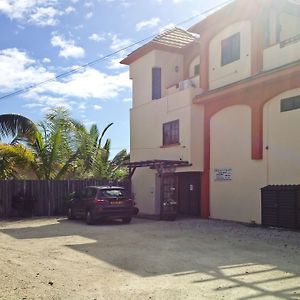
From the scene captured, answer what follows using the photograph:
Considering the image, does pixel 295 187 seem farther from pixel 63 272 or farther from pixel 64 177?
pixel 64 177

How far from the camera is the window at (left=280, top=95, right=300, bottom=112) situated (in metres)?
16.2

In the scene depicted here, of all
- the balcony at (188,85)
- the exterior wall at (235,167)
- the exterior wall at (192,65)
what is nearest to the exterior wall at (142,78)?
the exterior wall at (192,65)

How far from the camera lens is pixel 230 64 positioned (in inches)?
777

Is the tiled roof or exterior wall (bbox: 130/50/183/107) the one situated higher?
the tiled roof

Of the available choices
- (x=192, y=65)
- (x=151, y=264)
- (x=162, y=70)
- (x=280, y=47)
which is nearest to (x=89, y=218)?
(x=151, y=264)

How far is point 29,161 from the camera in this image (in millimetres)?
24609

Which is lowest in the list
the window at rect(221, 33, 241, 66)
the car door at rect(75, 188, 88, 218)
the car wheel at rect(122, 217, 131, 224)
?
the car wheel at rect(122, 217, 131, 224)

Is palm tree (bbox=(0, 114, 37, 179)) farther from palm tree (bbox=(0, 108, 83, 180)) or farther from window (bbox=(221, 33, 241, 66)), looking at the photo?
window (bbox=(221, 33, 241, 66))

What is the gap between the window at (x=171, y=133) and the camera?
22.7 meters

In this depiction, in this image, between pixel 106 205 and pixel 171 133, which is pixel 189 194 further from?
pixel 106 205

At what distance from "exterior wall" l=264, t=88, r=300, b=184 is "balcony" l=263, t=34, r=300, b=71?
4.10 ft

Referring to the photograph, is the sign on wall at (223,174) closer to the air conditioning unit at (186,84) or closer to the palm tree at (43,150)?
the air conditioning unit at (186,84)

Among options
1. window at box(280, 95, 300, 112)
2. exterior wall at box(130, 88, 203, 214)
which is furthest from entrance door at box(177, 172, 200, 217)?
window at box(280, 95, 300, 112)

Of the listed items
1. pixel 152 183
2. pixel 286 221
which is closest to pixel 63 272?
pixel 286 221
